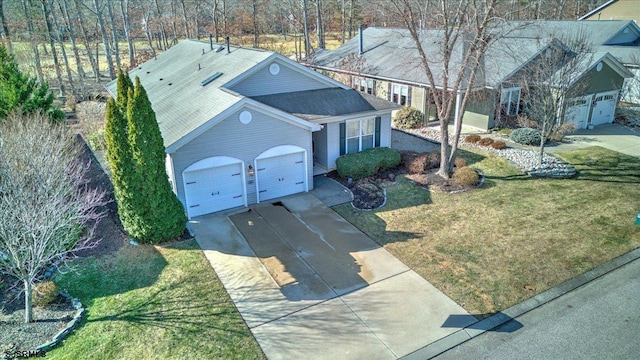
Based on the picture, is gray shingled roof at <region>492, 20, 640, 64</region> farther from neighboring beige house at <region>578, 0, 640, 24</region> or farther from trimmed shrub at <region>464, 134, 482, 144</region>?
trimmed shrub at <region>464, 134, 482, 144</region>

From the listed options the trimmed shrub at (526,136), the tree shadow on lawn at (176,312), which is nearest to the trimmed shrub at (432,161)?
the trimmed shrub at (526,136)

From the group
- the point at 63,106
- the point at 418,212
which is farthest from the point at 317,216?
the point at 63,106

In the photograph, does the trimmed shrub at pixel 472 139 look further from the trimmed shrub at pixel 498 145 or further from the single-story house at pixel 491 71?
the single-story house at pixel 491 71

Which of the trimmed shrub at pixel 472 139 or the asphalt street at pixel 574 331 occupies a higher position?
the trimmed shrub at pixel 472 139

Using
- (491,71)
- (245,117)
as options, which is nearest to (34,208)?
(245,117)

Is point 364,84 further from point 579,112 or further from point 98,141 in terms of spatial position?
point 98,141

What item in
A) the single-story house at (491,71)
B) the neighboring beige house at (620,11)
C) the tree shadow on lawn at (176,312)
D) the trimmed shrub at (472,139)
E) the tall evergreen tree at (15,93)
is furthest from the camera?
the neighboring beige house at (620,11)

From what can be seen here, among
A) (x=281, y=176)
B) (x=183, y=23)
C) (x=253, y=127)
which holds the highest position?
(x=183, y=23)
